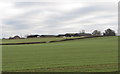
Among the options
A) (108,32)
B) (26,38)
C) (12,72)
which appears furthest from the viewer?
(108,32)

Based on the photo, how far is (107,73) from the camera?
30.1 feet

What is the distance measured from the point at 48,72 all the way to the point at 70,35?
79.2 metres

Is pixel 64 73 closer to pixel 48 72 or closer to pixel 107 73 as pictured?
pixel 48 72

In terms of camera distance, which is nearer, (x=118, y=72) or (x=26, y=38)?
(x=118, y=72)

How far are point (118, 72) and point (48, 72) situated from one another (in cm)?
417

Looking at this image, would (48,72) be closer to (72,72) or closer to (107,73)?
(72,72)

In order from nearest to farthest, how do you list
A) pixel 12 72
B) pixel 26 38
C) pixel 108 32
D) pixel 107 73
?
pixel 107 73 → pixel 12 72 → pixel 26 38 → pixel 108 32

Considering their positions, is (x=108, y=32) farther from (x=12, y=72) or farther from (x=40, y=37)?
(x=12, y=72)

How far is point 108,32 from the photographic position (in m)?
123

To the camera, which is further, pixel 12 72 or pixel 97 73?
pixel 12 72

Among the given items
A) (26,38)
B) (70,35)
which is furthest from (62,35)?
(26,38)

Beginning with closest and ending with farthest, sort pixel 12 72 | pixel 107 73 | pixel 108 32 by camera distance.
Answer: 1. pixel 107 73
2. pixel 12 72
3. pixel 108 32

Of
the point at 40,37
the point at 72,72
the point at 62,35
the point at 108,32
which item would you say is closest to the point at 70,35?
the point at 62,35

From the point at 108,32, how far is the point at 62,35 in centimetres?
5109
